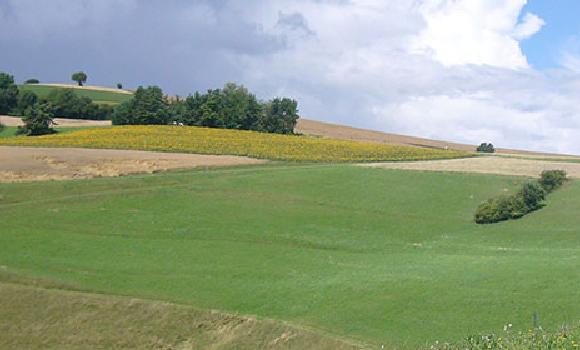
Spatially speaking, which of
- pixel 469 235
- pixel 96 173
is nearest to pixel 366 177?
pixel 469 235

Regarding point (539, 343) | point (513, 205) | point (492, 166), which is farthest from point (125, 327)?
point (492, 166)

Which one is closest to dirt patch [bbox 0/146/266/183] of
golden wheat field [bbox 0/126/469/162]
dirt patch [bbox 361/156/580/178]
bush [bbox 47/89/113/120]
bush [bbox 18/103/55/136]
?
golden wheat field [bbox 0/126/469/162]

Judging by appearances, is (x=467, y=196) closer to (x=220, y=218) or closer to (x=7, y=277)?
(x=220, y=218)

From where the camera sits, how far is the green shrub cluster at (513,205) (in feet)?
169

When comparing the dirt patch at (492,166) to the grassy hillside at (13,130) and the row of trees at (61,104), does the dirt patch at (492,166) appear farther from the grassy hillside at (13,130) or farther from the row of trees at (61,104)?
the row of trees at (61,104)

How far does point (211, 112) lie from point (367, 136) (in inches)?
1016

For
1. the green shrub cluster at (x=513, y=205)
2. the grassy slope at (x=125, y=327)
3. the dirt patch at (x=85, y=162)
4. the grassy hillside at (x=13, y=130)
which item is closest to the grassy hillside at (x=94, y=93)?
the grassy hillside at (x=13, y=130)

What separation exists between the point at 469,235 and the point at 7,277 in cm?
2582

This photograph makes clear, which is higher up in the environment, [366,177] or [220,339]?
[366,177]

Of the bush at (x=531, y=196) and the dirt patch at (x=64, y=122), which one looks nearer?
the bush at (x=531, y=196)

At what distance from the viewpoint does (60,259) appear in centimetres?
3978

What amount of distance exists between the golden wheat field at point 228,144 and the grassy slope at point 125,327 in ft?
144

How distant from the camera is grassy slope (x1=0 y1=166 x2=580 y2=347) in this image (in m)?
30.7

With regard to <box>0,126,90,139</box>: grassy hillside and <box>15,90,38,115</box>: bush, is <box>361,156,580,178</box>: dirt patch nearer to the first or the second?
<box>0,126,90,139</box>: grassy hillside
